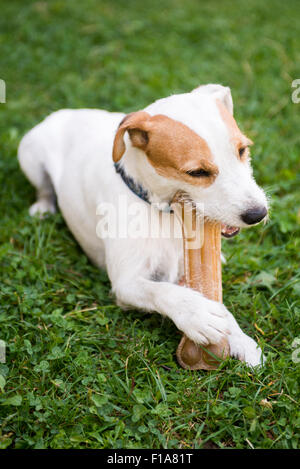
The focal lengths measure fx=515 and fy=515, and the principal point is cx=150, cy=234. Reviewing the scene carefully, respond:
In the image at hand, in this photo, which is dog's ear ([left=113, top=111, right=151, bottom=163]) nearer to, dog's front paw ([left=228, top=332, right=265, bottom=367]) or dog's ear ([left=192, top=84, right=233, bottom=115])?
dog's ear ([left=192, top=84, right=233, bottom=115])

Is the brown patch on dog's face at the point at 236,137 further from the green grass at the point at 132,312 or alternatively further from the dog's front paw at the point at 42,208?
the dog's front paw at the point at 42,208

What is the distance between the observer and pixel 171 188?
3037 mm

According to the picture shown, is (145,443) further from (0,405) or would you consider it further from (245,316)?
(245,316)

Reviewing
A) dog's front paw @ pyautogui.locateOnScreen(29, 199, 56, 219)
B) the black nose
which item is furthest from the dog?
dog's front paw @ pyautogui.locateOnScreen(29, 199, 56, 219)

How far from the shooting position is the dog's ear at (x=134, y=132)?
9.75 feet

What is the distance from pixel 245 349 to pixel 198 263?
0.59 metres

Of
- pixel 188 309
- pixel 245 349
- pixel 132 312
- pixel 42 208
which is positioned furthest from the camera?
pixel 42 208

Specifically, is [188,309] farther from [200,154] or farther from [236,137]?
[236,137]

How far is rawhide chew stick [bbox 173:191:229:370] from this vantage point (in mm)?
3029

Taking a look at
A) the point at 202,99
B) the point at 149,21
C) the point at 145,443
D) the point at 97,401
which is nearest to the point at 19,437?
the point at 97,401

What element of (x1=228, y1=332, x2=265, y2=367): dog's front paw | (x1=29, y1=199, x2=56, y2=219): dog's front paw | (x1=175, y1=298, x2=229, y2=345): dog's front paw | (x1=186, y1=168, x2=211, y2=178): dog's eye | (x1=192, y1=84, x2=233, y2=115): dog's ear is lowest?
(x1=228, y1=332, x2=265, y2=367): dog's front paw

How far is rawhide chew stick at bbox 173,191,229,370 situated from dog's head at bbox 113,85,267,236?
13cm

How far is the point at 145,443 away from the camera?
2668 millimetres

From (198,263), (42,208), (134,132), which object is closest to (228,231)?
(198,263)
